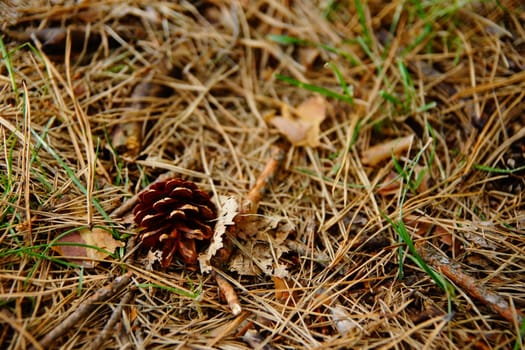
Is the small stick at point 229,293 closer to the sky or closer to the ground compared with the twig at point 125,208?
closer to the ground

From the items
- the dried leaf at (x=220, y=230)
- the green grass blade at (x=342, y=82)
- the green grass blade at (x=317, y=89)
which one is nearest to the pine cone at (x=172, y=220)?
the dried leaf at (x=220, y=230)

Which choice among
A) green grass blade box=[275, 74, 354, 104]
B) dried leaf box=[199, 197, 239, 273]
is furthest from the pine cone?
green grass blade box=[275, 74, 354, 104]

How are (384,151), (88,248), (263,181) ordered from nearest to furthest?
1. (88,248)
2. (263,181)
3. (384,151)

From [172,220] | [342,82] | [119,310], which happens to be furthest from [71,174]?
[342,82]

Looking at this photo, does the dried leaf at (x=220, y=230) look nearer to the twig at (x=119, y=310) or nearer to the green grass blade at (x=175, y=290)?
the green grass blade at (x=175, y=290)

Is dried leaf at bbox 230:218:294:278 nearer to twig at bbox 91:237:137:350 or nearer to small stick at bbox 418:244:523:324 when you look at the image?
twig at bbox 91:237:137:350

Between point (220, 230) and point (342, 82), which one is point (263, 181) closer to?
point (220, 230)

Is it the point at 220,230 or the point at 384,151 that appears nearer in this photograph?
the point at 220,230
